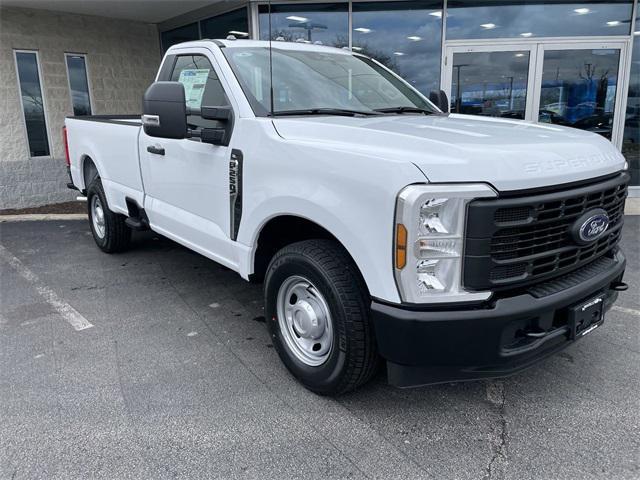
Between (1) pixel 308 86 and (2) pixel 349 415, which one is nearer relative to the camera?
(2) pixel 349 415

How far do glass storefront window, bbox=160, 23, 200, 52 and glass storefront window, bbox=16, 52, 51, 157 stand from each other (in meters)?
2.56

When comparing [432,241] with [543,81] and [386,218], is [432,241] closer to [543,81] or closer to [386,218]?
[386,218]

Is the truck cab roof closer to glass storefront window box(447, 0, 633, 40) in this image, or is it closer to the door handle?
the door handle

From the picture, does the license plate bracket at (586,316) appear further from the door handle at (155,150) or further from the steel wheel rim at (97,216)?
the steel wheel rim at (97,216)

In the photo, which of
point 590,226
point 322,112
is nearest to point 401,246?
point 590,226

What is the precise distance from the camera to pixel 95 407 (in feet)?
9.87

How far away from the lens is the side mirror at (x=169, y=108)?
329cm

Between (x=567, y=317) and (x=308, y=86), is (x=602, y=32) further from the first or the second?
(x=567, y=317)

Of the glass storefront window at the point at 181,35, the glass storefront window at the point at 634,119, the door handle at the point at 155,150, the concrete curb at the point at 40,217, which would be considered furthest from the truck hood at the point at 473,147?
the glass storefront window at the point at 181,35

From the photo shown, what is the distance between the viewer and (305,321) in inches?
120

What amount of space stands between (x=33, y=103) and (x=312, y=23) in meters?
5.37

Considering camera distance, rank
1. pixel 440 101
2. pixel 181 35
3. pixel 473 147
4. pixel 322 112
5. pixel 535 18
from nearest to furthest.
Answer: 1. pixel 473 147
2. pixel 322 112
3. pixel 440 101
4. pixel 535 18
5. pixel 181 35

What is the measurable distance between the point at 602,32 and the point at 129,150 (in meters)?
8.01

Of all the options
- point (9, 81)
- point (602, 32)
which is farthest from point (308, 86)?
point (9, 81)
